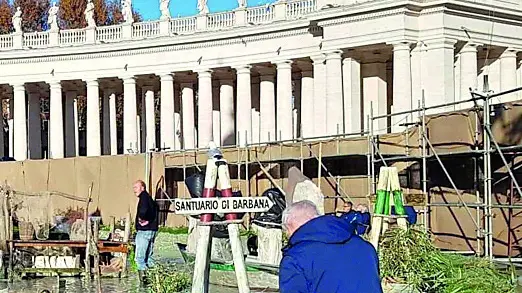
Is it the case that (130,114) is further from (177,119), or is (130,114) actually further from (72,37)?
(72,37)

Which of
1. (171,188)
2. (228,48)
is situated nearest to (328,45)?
(228,48)

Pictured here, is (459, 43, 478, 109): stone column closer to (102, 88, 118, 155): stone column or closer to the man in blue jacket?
(102, 88, 118, 155): stone column

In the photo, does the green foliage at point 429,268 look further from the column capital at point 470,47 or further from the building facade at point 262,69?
the column capital at point 470,47

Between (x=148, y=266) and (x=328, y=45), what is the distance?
2924 cm

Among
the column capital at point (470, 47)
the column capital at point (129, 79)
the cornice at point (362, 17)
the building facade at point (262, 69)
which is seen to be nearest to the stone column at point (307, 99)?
the building facade at point (262, 69)

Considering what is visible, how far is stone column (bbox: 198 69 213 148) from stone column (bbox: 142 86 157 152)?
6139 millimetres

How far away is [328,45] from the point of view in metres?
49.5

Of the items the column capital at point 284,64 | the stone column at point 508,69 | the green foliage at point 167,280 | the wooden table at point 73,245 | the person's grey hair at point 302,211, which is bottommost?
the green foliage at point 167,280

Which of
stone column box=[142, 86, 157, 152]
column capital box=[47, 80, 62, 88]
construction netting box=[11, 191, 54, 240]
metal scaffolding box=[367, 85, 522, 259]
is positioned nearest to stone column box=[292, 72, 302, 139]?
stone column box=[142, 86, 157, 152]

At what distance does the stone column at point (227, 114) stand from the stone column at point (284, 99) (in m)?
3.62

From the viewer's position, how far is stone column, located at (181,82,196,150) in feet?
199

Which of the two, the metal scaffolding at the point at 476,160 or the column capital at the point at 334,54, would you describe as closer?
the metal scaffolding at the point at 476,160

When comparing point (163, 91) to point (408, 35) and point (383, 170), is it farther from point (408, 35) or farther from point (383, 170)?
point (383, 170)

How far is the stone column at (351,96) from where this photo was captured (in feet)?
162
